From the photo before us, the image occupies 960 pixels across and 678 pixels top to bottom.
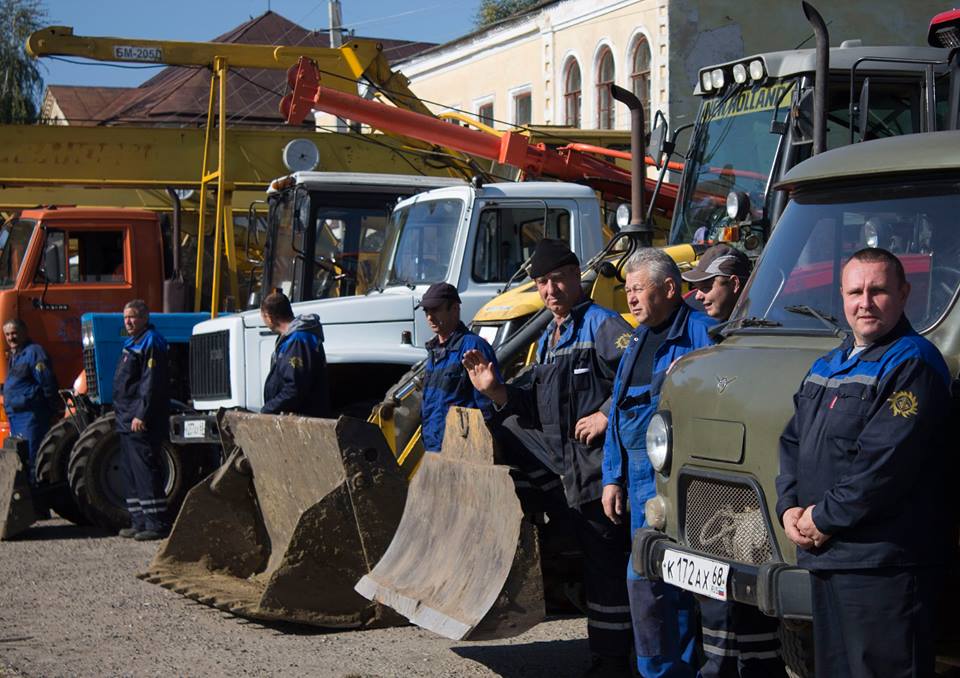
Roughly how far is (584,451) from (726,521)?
1377 mm

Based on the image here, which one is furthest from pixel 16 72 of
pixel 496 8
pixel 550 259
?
pixel 550 259

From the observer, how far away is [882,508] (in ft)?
14.3

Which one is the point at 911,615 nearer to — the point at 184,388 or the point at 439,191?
the point at 439,191

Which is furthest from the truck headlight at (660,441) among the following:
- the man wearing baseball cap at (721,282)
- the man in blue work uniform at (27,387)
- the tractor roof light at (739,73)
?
the man in blue work uniform at (27,387)

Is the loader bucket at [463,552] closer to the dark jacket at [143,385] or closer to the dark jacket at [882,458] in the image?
the dark jacket at [882,458]

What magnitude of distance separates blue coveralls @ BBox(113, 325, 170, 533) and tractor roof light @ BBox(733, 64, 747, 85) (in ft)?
18.5

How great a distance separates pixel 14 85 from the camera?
45312 mm

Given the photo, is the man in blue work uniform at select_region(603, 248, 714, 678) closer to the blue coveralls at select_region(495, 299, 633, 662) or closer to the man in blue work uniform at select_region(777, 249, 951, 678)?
the blue coveralls at select_region(495, 299, 633, 662)

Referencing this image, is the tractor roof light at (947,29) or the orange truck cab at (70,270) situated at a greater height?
the tractor roof light at (947,29)

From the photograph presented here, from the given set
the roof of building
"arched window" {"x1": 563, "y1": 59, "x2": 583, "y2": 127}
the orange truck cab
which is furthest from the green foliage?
the orange truck cab

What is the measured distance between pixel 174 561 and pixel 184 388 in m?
5.23

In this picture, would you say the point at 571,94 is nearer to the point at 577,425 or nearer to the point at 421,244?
→ the point at 421,244

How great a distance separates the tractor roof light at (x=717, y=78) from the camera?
32.0 feet

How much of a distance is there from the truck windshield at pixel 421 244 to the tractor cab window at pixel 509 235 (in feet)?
0.77
